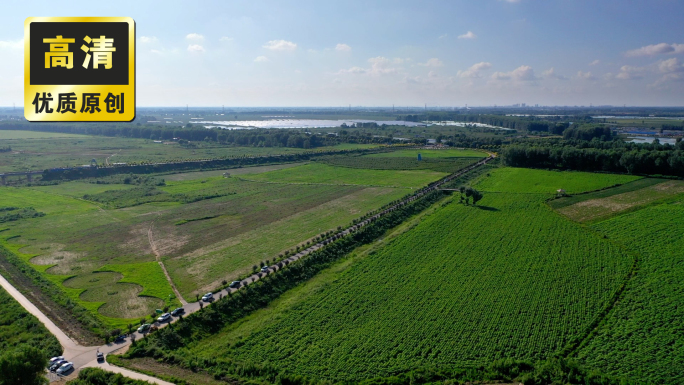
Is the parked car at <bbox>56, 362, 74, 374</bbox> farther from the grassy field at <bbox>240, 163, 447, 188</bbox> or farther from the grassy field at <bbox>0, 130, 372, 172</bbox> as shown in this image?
the grassy field at <bbox>0, 130, 372, 172</bbox>

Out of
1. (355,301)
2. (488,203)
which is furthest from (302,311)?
(488,203)

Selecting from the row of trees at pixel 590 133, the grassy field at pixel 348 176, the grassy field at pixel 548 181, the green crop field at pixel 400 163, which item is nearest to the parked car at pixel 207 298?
the grassy field at pixel 348 176

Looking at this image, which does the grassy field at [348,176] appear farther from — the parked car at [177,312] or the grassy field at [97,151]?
the parked car at [177,312]

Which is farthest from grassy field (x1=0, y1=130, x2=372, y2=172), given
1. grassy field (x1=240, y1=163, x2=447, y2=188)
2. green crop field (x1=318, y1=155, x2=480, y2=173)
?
grassy field (x1=240, y1=163, x2=447, y2=188)

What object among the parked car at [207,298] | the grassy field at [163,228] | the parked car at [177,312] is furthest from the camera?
the grassy field at [163,228]

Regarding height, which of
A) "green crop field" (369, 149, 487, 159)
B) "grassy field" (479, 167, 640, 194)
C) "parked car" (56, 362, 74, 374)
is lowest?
"parked car" (56, 362, 74, 374)
